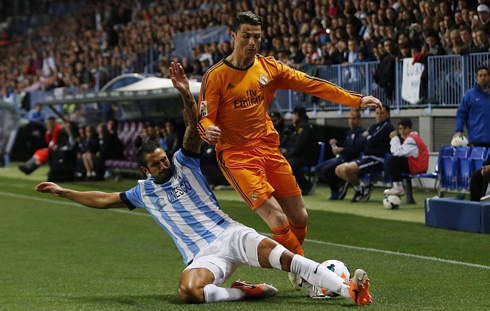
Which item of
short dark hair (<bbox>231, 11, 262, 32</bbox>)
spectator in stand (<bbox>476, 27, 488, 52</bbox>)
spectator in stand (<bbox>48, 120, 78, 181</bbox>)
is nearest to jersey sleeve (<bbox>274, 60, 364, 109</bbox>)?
short dark hair (<bbox>231, 11, 262, 32</bbox>)

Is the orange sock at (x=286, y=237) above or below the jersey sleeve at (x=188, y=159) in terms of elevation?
below

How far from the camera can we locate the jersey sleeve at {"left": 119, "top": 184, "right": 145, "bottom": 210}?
774 centimetres

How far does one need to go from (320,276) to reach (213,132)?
1.44m

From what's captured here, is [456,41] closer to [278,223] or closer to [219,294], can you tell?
[278,223]

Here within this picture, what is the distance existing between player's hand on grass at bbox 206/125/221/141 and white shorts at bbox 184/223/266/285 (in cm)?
74

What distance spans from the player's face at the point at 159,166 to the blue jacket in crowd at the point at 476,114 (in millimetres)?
8020

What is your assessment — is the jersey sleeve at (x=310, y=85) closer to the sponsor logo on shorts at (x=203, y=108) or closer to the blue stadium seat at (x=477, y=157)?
the sponsor logo on shorts at (x=203, y=108)

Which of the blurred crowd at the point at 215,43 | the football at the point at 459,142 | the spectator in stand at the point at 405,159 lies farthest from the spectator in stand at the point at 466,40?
the football at the point at 459,142

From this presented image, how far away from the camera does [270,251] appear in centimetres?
692

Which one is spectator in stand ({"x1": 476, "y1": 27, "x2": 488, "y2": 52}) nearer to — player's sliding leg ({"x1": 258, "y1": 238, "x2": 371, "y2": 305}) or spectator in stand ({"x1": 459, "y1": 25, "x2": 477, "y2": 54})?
spectator in stand ({"x1": 459, "y1": 25, "x2": 477, "y2": 54})

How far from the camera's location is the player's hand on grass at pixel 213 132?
7.24 meters

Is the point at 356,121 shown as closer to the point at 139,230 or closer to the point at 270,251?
the point at 139,230

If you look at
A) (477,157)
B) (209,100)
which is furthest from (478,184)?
(209,100)

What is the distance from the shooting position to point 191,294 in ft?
23.0
